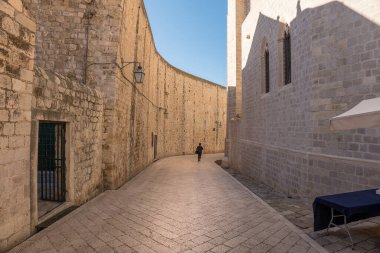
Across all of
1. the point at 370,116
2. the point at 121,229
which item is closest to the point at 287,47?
the point at 370,116

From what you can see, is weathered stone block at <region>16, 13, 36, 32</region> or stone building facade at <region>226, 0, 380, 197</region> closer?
weathered stone block at <region>16, 13, 36, 32</region>

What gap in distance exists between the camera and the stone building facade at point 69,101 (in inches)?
163

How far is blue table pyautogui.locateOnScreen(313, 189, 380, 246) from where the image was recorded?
422 centimetres

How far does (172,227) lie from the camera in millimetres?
5227

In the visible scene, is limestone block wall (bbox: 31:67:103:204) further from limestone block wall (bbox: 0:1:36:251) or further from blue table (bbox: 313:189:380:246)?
blue table (bbox: 313:189:380:246)

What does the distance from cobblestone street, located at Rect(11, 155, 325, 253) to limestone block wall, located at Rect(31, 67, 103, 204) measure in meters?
0.58

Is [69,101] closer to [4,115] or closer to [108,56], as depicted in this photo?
[4,115]

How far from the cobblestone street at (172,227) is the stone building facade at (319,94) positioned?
1.86m

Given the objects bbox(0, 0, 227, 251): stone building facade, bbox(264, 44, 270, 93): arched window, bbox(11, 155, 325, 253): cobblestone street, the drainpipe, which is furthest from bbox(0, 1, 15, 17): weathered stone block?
bbox(264, 44, 270, 93): arched window

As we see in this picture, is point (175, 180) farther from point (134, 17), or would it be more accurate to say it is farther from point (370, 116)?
point (370, 116)

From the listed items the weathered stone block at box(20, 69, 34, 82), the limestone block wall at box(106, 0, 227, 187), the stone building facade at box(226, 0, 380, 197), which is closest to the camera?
the weathered stone block at box(20, 69, 34, 82)

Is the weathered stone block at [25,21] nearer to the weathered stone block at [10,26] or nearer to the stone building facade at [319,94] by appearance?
the weathered stone block at [10,26]

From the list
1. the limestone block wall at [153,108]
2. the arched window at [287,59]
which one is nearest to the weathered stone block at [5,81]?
the limestone block wall at [153,108]

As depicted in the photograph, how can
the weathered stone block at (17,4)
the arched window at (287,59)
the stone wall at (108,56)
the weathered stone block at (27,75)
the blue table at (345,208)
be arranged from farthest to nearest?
the arched window at (287,59) < the stone wall at (108,56) < the weathered stone block at (27,75) < the blue table at (345,208) < the weathered stone block at (17,4)
